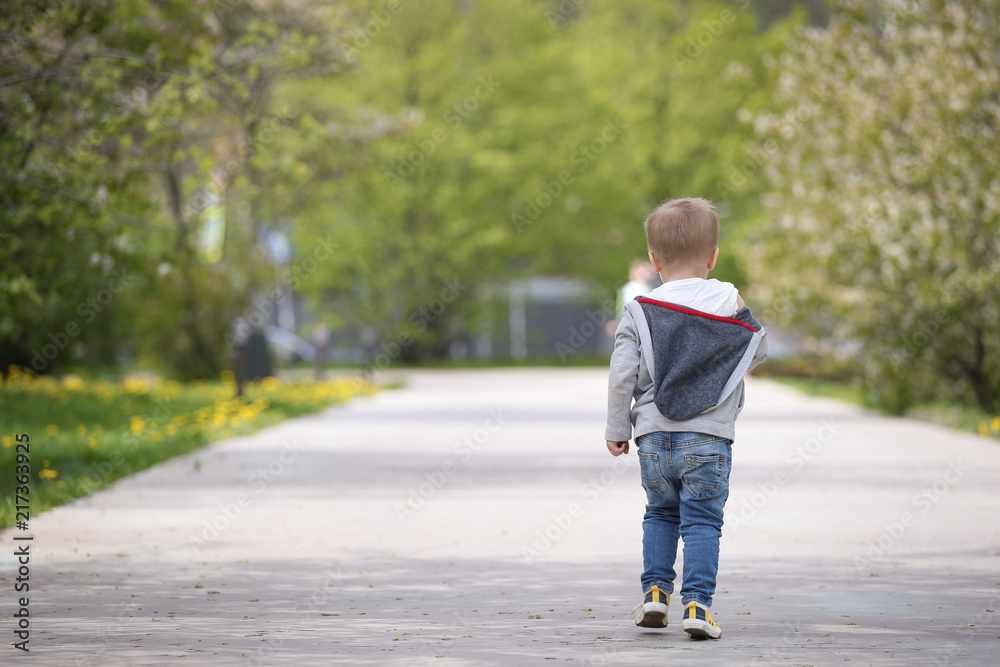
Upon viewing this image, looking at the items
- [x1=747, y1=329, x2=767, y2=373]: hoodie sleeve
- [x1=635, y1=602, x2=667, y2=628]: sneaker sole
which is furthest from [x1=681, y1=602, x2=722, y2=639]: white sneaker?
[x1=747, y1=329, x2=767, y2=373]: hoodie sleeve

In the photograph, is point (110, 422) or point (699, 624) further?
point (110, 422)

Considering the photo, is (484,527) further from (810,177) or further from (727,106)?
(727,106)

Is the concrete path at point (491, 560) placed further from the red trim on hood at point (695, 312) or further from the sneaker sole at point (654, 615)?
the red trim on hood at point (695, 312)

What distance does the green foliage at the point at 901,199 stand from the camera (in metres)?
15.2

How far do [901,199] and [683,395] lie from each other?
11218 mm

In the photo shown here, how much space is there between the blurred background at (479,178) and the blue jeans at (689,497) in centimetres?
530

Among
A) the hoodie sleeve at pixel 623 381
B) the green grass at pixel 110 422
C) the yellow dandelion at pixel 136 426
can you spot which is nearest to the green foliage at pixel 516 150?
the green grass at pixel 110 422

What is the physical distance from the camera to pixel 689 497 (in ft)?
17.7

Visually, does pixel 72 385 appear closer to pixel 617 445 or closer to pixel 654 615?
pixel 617 445

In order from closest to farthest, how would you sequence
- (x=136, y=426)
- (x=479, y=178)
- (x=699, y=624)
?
1. (x=699, y=624)
2. (x=136, y=426)
3. (x=479, y=178)

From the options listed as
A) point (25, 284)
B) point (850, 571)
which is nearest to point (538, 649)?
point (850, 571)

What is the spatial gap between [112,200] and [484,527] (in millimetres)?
3974

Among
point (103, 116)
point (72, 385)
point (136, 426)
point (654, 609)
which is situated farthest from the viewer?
point (72, 385)

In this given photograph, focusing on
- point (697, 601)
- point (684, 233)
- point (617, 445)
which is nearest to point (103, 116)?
point (684, 233)
